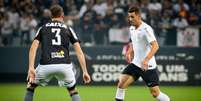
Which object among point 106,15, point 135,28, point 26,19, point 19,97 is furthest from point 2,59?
point 135,28

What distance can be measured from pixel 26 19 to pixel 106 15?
115 inches

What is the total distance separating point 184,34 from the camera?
22531 millimetres

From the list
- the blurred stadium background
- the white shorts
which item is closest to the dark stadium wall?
the blurred stadium background

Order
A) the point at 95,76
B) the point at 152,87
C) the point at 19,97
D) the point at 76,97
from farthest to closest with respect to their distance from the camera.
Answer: the point at 95,76 < the point at 19,97 < the point at 152,87 < the point at 76,97

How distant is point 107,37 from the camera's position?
73.2ft

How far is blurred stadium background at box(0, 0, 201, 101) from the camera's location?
68.8ft

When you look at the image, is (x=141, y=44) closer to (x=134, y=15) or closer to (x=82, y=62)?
(x=134, y=15)

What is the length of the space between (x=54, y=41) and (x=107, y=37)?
444 inches

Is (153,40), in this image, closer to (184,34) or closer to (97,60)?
(97,60)

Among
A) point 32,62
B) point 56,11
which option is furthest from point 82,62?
point 56,11

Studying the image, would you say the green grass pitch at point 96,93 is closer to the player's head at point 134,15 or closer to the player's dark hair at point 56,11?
the player's head at point 134,15

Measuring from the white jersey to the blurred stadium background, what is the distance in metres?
6.73

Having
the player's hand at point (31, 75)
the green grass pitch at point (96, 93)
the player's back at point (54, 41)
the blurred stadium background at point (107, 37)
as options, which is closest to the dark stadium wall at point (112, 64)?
the blurred stadium background at point (107, 37)

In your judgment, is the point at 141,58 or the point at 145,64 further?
the point at 141,58
